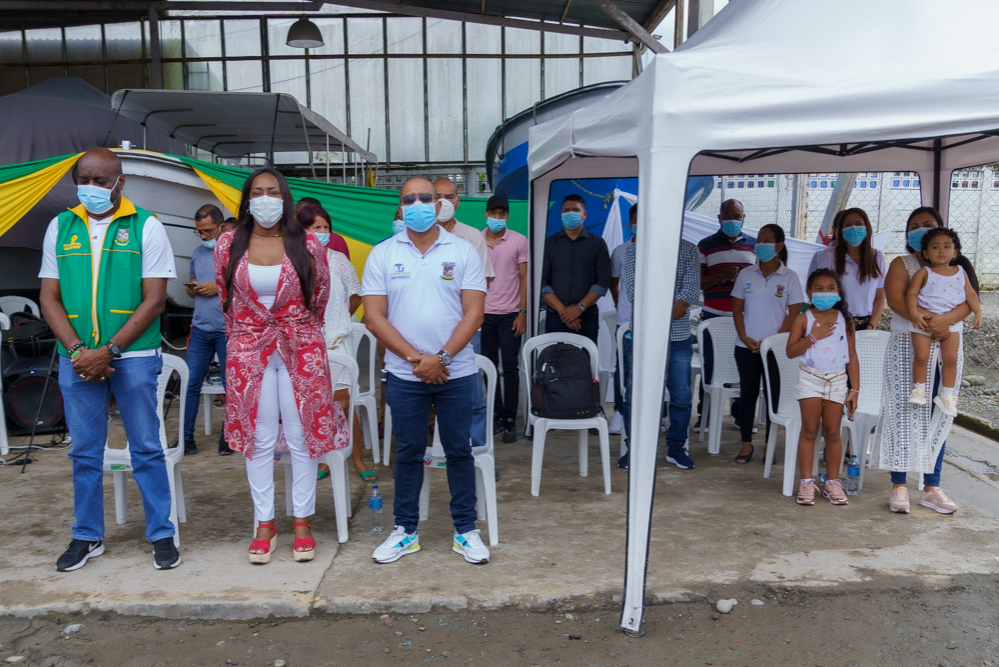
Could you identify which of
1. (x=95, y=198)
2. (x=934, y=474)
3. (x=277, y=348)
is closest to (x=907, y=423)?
(x=934, y=474)

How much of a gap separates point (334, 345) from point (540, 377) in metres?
1.28

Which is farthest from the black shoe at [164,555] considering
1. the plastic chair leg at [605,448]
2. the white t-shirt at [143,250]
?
the plastic chair leg at [605,448]

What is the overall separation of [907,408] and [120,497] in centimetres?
439

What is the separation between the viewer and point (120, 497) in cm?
396

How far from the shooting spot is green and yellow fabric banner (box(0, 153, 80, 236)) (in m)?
6.36

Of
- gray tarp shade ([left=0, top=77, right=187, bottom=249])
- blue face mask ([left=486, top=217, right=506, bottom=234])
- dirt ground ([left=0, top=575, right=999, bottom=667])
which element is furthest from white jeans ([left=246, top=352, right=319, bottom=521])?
gray tarp shade ([left=0, top=77, right=187, bottom=249])

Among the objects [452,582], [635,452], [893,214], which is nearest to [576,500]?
[452,582]

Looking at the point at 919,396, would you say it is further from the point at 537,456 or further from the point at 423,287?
the point at 423,287

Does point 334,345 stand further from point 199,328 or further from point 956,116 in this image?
point 956,116

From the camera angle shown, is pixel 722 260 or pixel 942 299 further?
pixel 722 260

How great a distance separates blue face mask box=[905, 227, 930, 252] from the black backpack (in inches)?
77.7

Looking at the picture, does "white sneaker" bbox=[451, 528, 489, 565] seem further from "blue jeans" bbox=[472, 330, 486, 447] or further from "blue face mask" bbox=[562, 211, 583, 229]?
"blue face mask" bbox=[562, 211, 583, 229]

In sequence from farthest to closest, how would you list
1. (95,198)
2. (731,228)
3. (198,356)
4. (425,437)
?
(731,228)
(198,356)
(425,437)
(95,198)

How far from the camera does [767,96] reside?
276 cm
